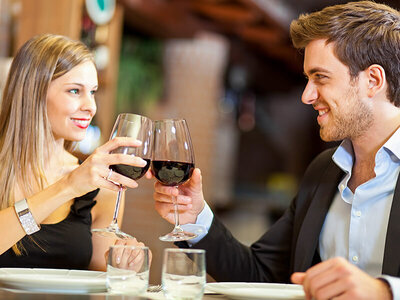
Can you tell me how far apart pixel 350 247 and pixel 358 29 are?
26.8 inches

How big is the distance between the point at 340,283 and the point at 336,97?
0.81 m

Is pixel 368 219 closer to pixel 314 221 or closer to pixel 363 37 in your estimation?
pixel 314 221

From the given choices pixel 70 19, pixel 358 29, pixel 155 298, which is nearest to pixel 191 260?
pixel 155 298

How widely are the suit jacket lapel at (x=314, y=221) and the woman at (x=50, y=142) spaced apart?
0.62 m

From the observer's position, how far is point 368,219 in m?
1.68

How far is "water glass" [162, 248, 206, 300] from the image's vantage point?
1118 mm

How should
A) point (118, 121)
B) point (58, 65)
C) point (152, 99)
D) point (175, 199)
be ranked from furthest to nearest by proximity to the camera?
point (152, 99) < point (58, 65) < point (175, 199) < point (118, 121)

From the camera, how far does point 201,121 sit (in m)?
6.54

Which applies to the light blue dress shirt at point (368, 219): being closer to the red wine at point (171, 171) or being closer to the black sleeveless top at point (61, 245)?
the red wine at point (171, 171)

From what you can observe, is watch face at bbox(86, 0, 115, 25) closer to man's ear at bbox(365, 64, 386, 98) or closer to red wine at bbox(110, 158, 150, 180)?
man's ear at bbox(365, 64, 386, 98)

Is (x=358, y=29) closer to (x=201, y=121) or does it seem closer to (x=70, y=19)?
(x=70, y=19)

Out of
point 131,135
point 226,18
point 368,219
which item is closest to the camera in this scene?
point 131,135

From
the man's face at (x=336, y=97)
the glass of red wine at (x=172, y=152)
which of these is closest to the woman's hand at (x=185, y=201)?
the glass of red wine at (x=172, y=152)

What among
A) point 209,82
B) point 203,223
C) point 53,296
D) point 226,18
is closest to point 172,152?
point 203,223
